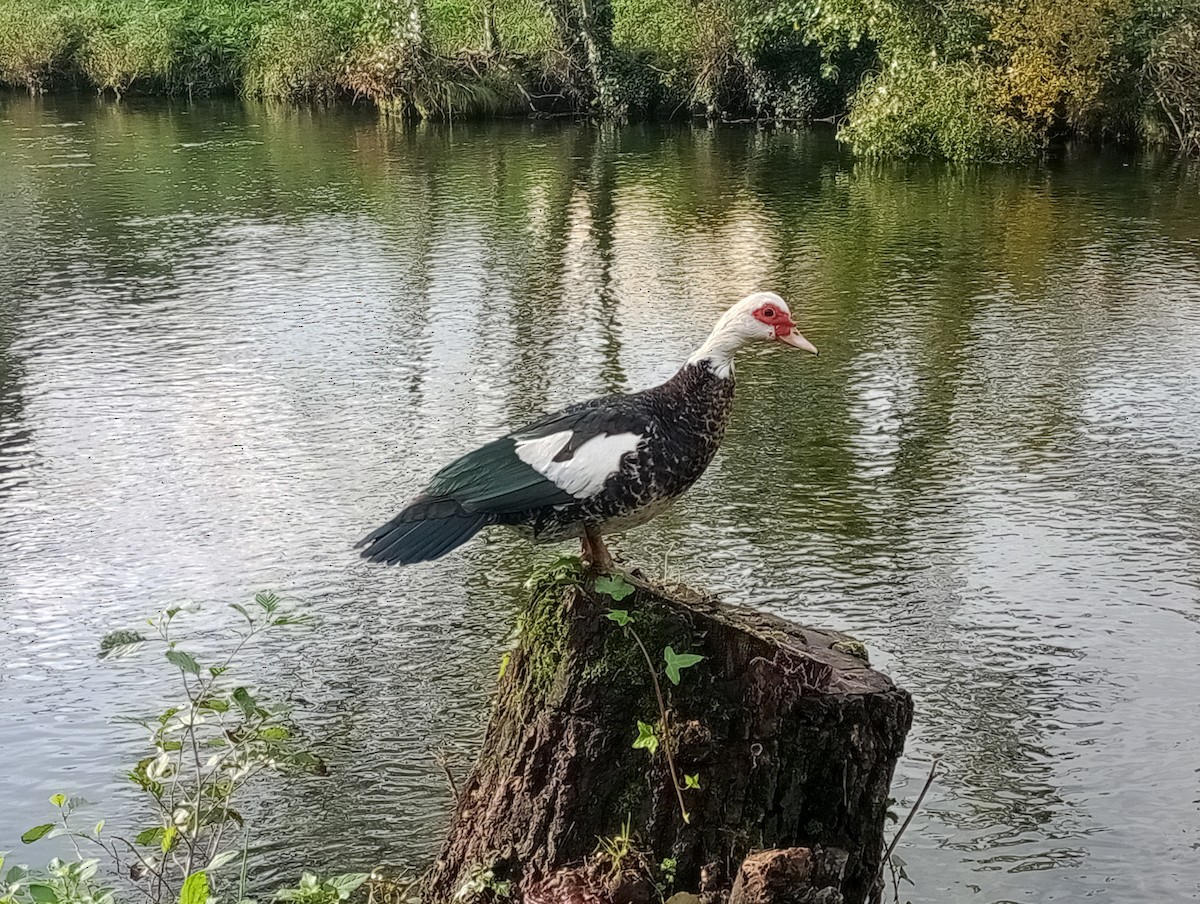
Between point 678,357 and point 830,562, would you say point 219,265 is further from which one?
point 830,562

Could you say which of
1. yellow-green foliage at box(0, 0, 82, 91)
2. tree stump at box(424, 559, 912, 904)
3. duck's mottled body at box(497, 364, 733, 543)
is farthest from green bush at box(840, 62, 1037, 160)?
yellow-green foliage at box(0, 0, 82, 91)

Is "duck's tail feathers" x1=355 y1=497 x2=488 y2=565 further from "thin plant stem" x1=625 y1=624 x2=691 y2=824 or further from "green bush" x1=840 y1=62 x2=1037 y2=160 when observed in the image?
"green bush" x1=840 y1=62 x2=1037 y2=160

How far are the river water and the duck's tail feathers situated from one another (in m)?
1.32

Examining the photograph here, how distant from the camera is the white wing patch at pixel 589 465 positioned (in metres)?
3.72

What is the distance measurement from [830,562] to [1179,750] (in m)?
1.82

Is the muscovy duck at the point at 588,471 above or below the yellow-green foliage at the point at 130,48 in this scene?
below

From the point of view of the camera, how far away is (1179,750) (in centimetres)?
510

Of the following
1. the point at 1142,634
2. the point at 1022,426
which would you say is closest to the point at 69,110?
the point at 1022,426

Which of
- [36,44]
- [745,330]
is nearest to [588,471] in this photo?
[745,330]

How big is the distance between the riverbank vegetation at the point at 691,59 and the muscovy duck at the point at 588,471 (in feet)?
48.1

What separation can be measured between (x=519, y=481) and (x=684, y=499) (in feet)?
11.8

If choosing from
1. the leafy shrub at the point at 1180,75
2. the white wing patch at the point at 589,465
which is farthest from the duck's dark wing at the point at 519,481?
the leafy shrub at the point at 1180,75

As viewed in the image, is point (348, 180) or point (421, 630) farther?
point (348, 180)

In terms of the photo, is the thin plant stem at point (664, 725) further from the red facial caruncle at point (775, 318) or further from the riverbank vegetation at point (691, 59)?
the riverbank vegetation at point (691, 59)
